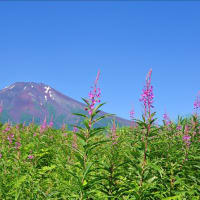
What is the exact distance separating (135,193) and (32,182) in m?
2.93

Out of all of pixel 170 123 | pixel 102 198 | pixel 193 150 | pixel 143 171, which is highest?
pixel 170 123

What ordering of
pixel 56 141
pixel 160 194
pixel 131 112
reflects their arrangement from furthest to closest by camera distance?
pixel 56 141 < pixel 131 112 < pixel 160 194

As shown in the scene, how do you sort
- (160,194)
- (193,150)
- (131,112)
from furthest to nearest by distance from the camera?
(131,112) → (193,150) → (160,194)

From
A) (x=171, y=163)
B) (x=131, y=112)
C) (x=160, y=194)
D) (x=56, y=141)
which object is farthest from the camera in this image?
(x=56, y=141)

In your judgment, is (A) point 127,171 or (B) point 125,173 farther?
(A) point 127,171

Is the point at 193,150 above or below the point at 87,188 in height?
above

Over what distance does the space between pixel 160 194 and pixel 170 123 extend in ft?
15.1

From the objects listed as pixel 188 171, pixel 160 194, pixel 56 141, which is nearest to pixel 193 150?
pixel 188 171

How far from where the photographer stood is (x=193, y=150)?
8781 millimetres

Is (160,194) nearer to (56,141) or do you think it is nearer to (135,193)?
(135,193)

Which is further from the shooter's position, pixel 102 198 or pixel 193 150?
pixel 193 150

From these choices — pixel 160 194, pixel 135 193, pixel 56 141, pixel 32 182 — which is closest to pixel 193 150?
pixel 160 194

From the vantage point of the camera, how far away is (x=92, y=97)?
249 inches

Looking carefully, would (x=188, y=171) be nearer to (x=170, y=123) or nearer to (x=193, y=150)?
(x=193, y=150)
